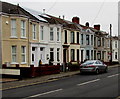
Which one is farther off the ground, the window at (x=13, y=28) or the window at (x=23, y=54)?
the window at (x=13, y=28)

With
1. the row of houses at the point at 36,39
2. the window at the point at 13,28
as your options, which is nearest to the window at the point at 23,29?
the row of houses at the point at 36,39

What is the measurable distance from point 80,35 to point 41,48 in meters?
11.5

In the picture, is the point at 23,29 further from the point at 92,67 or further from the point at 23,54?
the point at 92,67

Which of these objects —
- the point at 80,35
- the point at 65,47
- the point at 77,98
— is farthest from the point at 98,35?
the point at 77,98

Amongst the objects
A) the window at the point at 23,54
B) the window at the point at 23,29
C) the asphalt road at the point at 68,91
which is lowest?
the asphalt road at the point at 68,91

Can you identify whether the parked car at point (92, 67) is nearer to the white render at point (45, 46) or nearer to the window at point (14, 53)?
the white render at point (45, 46)

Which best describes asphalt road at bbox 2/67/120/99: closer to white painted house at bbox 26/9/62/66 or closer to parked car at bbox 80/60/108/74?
parked car at bbox 80/60/108/74

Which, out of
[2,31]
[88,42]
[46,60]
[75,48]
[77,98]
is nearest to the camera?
[77,98]

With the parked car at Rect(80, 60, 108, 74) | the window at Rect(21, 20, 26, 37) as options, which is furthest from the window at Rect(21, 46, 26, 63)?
the parked car at Rect(80, 60, 108, 74)

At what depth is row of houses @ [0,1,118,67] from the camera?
24.8 meters

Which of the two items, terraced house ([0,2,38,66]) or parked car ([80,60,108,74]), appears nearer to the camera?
parked car ([80,60,108,74])

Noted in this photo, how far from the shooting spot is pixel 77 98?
9.98m

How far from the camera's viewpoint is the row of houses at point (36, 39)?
24.8m

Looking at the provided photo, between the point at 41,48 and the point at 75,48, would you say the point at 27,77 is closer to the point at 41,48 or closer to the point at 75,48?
the point at 41,48
